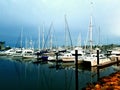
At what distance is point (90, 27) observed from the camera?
62969mm

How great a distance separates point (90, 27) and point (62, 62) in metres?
12.1

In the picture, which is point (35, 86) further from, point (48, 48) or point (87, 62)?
point (48, 48)

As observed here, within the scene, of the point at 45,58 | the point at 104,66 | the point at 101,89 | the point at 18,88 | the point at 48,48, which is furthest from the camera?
the point at 48,48

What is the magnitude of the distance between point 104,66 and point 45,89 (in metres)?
23.7

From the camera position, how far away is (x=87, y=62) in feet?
187

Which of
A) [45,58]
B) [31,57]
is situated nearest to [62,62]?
[45,58]

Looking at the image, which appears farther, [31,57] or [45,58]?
[31,57]

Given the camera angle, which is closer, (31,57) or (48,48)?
(31,57)

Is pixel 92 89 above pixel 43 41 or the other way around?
the other way around

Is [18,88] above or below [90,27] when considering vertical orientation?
below

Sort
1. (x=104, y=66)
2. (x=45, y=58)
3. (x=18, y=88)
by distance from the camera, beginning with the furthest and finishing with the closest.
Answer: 1. (x=45, y=58)
2. (x=104, y=66)
3. (x=18, y=88)

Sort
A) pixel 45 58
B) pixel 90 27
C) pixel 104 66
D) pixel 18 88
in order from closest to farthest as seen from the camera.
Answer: pixel 18 88 → pixel 104 66 → pixel 90 27 → pixel 45 58

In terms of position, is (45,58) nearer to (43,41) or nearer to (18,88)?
(43,41)

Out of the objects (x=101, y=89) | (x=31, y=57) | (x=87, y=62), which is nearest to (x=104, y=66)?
(x=87, y=62)
